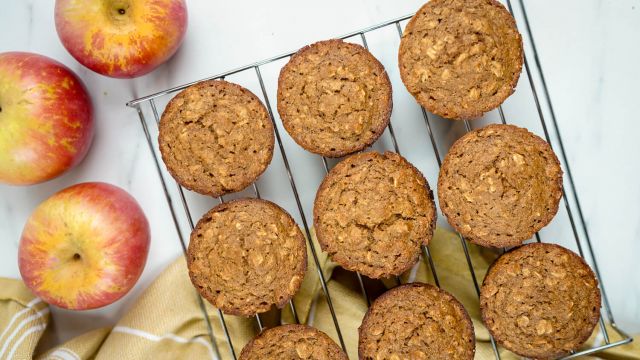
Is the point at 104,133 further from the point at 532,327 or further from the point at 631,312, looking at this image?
the point at 631,312

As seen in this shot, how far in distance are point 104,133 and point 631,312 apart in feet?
6.63

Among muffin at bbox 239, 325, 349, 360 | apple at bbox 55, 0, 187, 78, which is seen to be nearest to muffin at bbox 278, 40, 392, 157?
apple at bbox 55, 0, 187, 78

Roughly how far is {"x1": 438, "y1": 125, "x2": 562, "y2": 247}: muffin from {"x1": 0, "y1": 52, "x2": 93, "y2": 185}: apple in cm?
125

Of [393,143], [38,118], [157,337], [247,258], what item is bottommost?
[157,337]

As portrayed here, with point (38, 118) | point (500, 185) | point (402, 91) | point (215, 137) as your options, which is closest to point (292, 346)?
point (215, 137)

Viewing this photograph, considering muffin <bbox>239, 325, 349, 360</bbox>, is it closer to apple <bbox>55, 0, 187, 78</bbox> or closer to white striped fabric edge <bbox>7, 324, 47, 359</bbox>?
white striped fabric edge <bbox>7, 324, 47, 359</bbox>

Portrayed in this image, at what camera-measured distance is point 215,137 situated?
77.4 inches

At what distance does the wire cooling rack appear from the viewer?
2184 mm

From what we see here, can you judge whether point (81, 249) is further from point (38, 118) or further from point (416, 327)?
point (416, 327)

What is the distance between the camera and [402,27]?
224cm

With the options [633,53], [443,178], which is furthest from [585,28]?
[443,178]

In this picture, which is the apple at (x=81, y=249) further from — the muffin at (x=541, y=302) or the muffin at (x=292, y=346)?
the muffin at (x=541, y=302)

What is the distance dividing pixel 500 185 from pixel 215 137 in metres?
0.89

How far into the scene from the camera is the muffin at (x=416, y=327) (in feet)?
6.31
